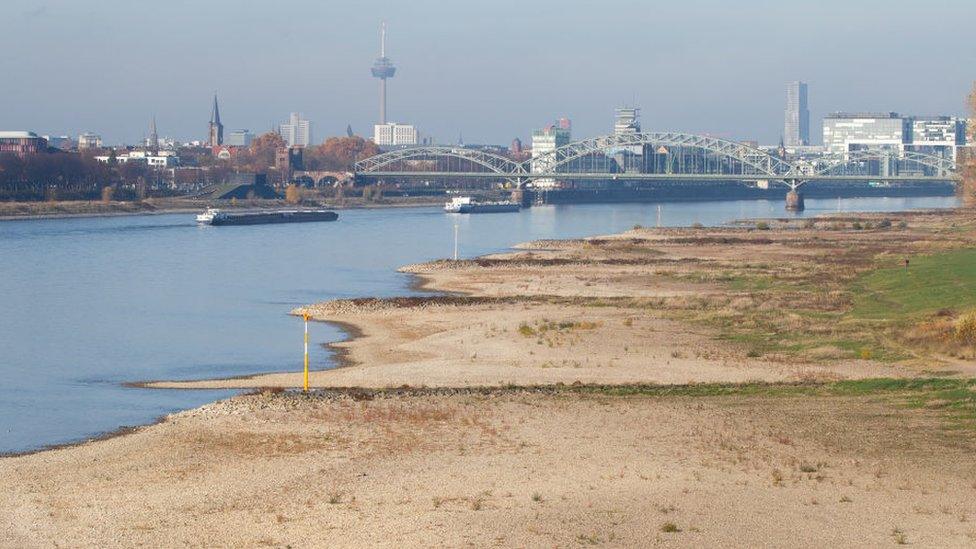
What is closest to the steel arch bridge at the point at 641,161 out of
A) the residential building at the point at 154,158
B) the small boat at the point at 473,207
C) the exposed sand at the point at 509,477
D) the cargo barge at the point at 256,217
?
the small boat at the point at 473,207

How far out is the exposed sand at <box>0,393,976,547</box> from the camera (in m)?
15.0

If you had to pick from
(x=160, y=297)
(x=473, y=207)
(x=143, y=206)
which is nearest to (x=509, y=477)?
(x=160, y=297)

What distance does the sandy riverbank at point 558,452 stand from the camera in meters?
15.2

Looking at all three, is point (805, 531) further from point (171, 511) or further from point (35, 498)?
point (35, 498)

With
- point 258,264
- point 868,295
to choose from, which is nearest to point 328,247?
point 258,264

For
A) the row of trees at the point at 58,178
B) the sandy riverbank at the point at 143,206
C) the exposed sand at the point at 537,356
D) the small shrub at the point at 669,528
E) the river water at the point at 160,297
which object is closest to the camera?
the small shrub at the point at 669,528

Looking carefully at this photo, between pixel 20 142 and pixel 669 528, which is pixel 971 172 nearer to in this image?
pixel 669 528

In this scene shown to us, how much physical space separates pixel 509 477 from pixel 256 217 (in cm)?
A: 9263

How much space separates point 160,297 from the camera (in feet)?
152

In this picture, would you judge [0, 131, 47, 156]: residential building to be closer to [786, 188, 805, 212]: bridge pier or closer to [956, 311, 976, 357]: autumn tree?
[786, 188, 805, 212]: bridge pier

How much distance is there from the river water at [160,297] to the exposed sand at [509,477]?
291 cm

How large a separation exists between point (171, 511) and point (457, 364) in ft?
38.2

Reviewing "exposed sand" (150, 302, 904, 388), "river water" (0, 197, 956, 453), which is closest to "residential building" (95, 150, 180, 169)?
"river water" (0, 197, 956, 453)

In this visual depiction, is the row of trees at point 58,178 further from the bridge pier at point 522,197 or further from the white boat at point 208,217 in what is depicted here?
the bridge pier at point 522,197
